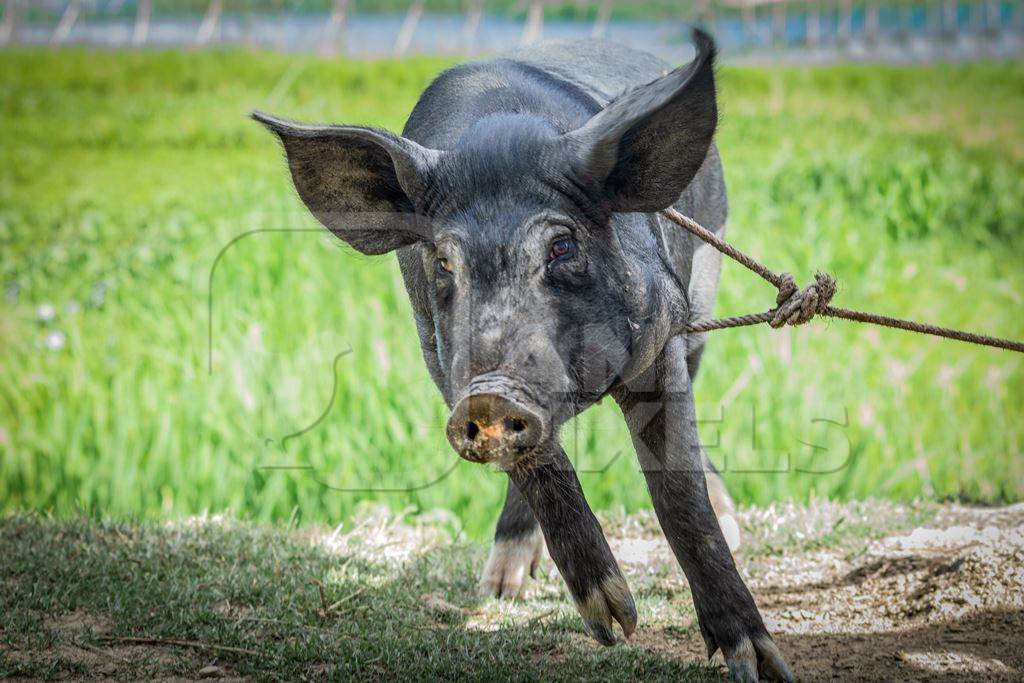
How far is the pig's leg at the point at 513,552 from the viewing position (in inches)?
162

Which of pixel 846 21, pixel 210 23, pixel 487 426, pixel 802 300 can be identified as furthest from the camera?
pixel 846 21

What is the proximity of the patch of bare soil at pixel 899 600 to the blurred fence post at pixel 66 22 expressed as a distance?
10055 millimetres

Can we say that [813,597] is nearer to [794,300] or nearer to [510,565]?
[510,565]

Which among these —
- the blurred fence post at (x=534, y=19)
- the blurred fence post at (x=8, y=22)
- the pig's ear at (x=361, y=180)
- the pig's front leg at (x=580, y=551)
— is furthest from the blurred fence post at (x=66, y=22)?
the pig's front leg at (x=580, y=551)

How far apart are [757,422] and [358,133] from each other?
3.32 metres

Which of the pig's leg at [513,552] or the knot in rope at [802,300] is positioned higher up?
the knot in rope at [802,300]

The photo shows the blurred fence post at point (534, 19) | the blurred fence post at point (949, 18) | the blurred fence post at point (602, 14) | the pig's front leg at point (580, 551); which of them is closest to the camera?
the pig's front leg at point (580, 551)

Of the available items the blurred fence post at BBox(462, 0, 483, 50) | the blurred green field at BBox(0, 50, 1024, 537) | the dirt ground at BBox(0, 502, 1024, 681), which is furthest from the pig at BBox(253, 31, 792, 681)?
the blurred fence post at BBox(462, 0, 483, 50)

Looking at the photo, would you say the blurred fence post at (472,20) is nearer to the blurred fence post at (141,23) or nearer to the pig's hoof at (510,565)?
the blurred fence post at (141,23)

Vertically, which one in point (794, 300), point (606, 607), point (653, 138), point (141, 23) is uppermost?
point (141, 23)

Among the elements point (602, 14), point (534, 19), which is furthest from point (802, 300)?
point (534, 19)

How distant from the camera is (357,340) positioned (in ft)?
20.9

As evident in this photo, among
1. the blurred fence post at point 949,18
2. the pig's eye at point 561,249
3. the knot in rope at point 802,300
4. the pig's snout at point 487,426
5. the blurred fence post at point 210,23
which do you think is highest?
the blurred fence post at point 949,18

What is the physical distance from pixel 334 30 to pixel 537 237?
11.4 meters
